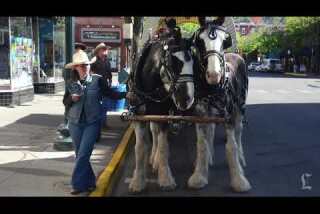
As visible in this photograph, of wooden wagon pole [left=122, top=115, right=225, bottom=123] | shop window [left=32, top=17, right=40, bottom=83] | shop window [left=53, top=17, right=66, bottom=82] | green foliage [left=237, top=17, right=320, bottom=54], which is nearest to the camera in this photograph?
wooden wagon pole [left=122, top=115, right=225, bottom=123]

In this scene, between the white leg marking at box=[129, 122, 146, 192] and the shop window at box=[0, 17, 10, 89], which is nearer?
the white leg marking at box=[129, 122, 146, 192]

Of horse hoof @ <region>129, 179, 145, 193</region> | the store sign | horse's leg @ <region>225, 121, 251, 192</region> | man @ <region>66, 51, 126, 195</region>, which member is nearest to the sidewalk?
man @ <region>66, 51, 126, 195</region>

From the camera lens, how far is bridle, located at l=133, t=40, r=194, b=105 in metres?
7.86

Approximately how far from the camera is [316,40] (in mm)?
62594

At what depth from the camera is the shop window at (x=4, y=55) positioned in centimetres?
1837

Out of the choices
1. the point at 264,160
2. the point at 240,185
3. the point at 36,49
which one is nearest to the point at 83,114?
the point at 240,185

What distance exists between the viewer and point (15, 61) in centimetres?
1914

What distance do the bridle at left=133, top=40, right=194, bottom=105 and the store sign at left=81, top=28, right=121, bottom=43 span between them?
48.8 metres

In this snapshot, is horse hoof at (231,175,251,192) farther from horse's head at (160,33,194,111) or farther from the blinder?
the blinder

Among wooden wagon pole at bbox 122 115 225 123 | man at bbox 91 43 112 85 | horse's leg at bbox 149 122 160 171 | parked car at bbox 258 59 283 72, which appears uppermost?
man at bbox 91 43 112 85

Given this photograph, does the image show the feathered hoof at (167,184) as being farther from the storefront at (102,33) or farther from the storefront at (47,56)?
the storefront at (102,33)

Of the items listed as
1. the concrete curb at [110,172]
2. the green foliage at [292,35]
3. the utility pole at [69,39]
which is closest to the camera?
the concrete curb at [110,172]

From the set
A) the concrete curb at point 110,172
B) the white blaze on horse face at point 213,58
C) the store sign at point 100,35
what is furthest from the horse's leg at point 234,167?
the store sign at point 100,35
